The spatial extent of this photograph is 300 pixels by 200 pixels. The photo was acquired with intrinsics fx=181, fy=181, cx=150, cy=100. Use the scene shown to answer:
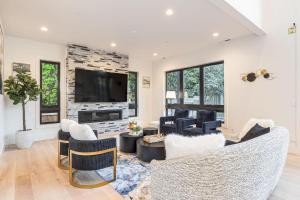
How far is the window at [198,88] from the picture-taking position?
5808 mm

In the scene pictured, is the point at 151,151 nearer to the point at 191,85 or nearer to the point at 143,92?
the point at 191,85

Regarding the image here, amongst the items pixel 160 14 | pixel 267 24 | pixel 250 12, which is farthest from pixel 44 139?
pixel 267 24

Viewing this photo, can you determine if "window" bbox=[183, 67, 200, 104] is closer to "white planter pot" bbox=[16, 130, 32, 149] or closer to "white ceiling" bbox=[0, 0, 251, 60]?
"white ceiling" bbox=[0, 0, 251, 60]

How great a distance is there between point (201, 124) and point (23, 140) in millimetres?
4673

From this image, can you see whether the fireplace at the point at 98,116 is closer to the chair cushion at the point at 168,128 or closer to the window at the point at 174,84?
the chair cushion at the point at 168,128

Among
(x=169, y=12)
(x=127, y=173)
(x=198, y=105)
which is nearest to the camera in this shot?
(x=127, y=173)

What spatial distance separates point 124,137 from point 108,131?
2.62m

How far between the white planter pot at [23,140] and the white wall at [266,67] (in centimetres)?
549

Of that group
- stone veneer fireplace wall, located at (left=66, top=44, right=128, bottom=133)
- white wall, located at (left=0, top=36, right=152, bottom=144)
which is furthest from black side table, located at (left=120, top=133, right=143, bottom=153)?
white wall, located at (left=0, top=36, right=152, bottom=144)

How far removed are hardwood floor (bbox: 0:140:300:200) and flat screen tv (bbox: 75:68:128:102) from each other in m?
2.50

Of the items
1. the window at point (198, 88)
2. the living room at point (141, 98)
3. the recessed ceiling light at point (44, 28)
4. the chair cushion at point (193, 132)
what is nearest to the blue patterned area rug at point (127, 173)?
the living room at point (141, 98)

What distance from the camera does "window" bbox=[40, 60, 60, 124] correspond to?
5.49 m

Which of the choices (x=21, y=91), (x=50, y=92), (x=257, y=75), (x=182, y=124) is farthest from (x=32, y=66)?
(x=257, y=75)

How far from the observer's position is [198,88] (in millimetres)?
6434
